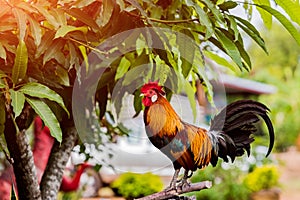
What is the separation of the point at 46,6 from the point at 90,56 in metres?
0.19

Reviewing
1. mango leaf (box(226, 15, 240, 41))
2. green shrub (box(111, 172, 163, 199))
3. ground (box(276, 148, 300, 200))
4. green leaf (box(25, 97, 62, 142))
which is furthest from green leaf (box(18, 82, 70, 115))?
ground (box(276, 148, 300, 200))

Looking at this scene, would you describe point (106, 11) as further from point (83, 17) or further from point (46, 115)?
point (46, 115)

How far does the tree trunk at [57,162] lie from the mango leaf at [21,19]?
1.17 ft

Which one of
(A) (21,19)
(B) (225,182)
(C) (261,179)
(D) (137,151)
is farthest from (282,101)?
(A) (21,19)

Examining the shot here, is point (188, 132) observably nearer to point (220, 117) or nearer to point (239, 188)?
point (220, 117)

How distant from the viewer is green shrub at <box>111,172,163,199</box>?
119 inches

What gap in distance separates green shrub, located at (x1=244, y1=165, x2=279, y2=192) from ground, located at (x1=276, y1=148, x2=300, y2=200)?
0.87 metres

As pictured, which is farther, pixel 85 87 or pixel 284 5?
pixel 85 87

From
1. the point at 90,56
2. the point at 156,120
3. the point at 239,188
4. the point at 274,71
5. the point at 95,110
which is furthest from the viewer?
the point at 274,71

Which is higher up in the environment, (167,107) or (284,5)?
(284,5)

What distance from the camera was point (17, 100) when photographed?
0.74m

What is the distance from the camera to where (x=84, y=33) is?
2.74 ft

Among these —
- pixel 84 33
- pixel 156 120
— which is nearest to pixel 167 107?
pixel 156 120

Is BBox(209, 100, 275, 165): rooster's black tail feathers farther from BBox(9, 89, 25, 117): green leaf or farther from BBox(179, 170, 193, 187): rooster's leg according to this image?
BBox(9, 89, 25, 117): green leaf
